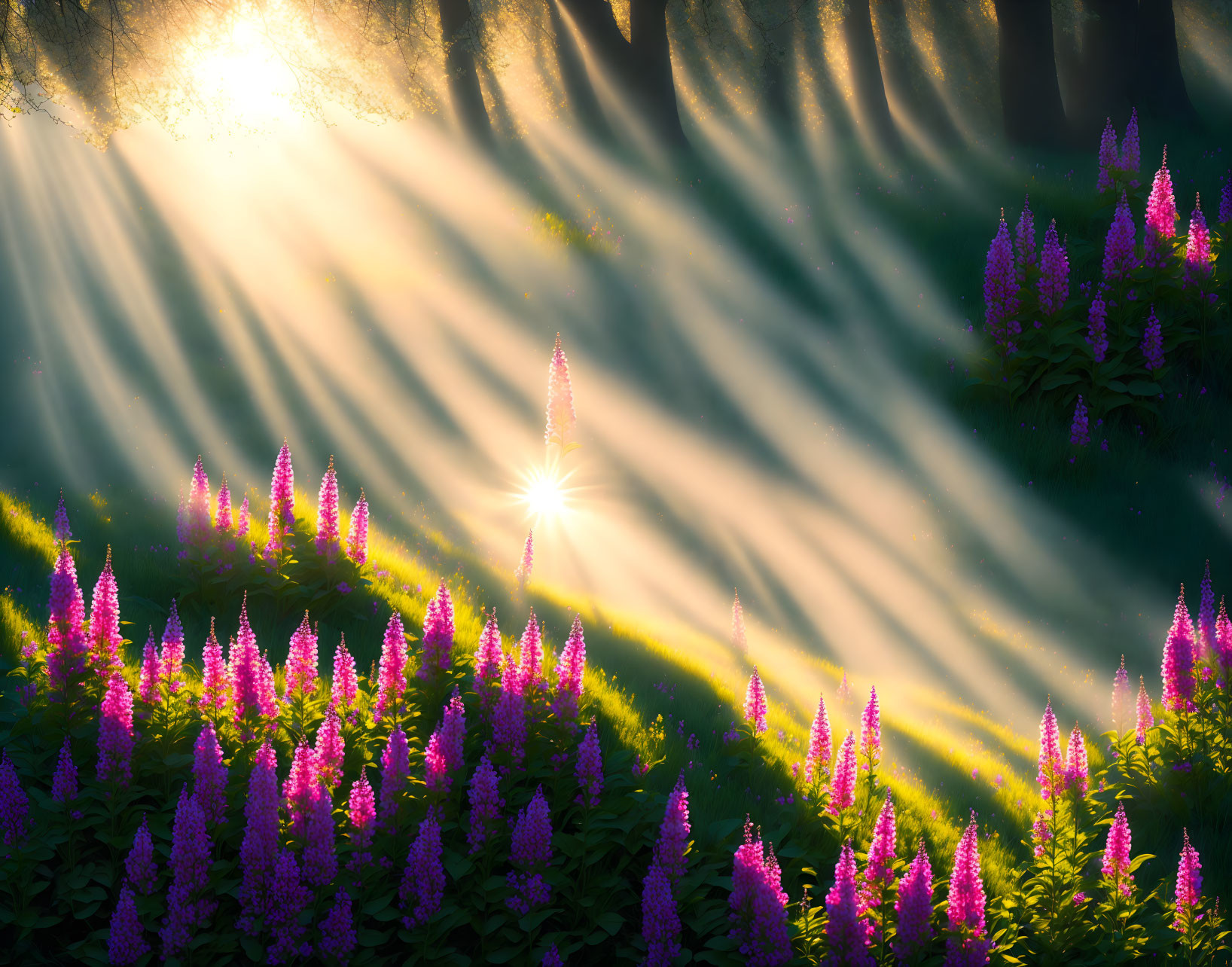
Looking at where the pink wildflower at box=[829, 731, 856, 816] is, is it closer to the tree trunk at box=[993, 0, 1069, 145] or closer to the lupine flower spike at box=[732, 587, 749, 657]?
the lupine flower spike at box=[732, 587, 749, 657]

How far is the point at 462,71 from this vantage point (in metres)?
20.1

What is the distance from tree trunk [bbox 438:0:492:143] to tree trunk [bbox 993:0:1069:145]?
10.2 metres

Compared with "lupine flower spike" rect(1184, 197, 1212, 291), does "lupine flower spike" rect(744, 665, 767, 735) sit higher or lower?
lower

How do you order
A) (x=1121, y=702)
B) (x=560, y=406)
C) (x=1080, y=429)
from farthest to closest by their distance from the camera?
(x=1080, y=429)
(x=560, y=406)
(x=1121, y=702)

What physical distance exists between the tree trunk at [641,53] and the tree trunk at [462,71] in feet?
6.86

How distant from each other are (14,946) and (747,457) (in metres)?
9.74

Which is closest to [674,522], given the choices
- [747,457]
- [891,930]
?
[747,457]

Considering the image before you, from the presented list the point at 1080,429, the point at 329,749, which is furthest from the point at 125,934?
the point at 1080,429

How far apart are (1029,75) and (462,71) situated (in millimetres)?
11076

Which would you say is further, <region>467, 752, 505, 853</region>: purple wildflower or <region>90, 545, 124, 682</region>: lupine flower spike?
<region>90, 545, 124, 682</region>: lupine flower spike

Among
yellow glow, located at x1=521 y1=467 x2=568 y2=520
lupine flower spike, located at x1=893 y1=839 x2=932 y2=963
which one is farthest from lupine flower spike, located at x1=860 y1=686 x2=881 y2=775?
yellow glow, located at x1=521 y1=467 x2=568 y2=520

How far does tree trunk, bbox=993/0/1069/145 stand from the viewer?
1844 cm

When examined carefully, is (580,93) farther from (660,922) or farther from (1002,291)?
(660,922)

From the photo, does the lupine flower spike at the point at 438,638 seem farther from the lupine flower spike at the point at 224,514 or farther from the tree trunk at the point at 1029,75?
the tree trunk at the point at 1029,75
